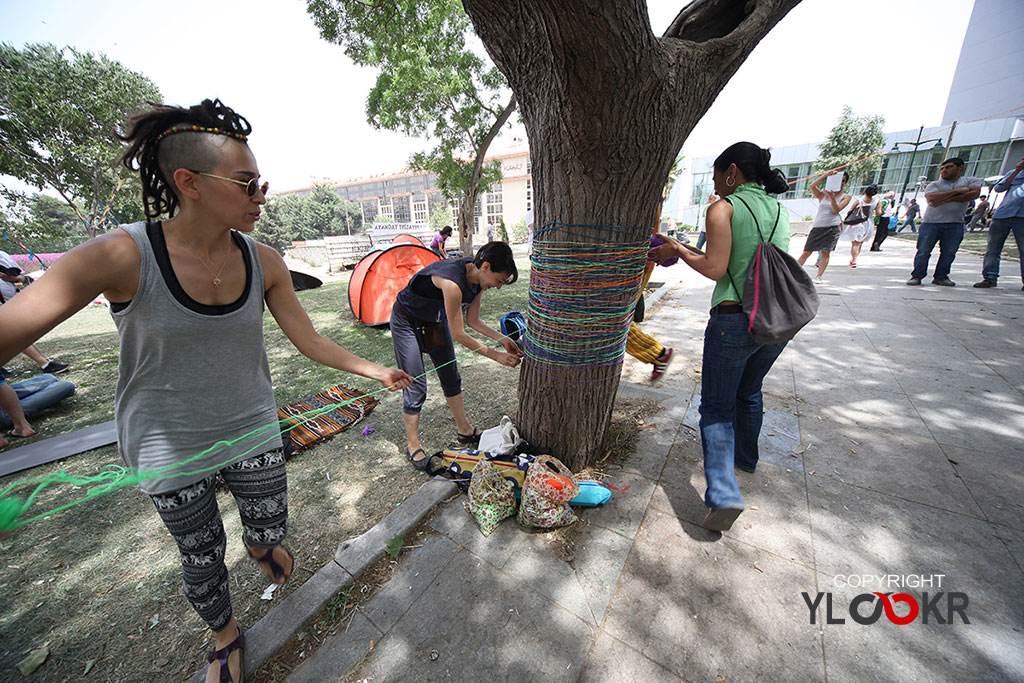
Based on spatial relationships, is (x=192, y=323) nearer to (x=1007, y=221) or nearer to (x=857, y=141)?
(x=1007, y=221)

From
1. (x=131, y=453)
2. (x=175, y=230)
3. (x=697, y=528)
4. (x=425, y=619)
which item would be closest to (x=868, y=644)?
(x=697, y=528)

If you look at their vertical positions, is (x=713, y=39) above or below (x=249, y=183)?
above

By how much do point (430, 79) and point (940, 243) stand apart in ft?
35.8

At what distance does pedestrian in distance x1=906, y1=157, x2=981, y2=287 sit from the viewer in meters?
5.71

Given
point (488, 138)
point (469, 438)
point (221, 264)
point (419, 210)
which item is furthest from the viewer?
point (419, 210)

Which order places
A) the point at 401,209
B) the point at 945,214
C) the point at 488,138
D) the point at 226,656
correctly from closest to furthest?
the point at 226,656 < the point at 945,214 < the point at 488,138 < the point at 401,209

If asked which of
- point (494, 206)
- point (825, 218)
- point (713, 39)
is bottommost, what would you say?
point (825, 218)

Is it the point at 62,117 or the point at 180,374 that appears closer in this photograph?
the point at 180,374

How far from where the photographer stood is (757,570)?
182 centimetres

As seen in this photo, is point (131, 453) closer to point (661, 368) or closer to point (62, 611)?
point (62, 611)

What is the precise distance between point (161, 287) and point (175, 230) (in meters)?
0.21

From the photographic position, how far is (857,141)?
101ft

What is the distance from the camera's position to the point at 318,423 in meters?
3.30

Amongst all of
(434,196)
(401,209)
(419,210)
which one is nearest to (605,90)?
(434,196)
